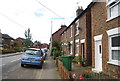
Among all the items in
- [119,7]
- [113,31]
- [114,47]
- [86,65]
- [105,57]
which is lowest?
[86,65]

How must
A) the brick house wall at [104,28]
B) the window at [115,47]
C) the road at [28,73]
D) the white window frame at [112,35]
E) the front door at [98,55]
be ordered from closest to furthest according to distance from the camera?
the white window frame at [112,35] → the window at [115,47] → the brick house wall at [104,28] → the road at [28,73] → the front door at [98,55]

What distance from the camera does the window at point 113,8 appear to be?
6910mm

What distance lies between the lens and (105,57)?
25.9ft

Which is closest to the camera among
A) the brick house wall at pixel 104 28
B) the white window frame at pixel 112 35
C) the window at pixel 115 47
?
the white window frame at pixel 112 35

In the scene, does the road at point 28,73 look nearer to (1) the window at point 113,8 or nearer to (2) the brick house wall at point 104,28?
Answer: (2) the brick house wall at point 104,28

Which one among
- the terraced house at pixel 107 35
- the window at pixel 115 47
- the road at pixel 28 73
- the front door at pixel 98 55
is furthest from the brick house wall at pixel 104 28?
the road at pixel 28 73

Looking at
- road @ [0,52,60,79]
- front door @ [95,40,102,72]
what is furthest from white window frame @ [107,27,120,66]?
road @ [0,52,60,79]

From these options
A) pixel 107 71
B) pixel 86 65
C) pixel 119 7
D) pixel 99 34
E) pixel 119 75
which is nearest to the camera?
pixel 119 75

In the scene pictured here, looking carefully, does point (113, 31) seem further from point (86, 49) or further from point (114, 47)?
point (86, 49)

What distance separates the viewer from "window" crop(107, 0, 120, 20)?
6910 mm

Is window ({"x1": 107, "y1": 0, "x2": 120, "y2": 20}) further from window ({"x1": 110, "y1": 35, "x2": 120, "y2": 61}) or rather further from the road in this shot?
the road

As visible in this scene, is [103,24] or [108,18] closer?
[108,18]

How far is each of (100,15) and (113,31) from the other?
2106 millimetres

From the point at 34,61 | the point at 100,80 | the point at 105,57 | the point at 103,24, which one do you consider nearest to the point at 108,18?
the point at 103,24
